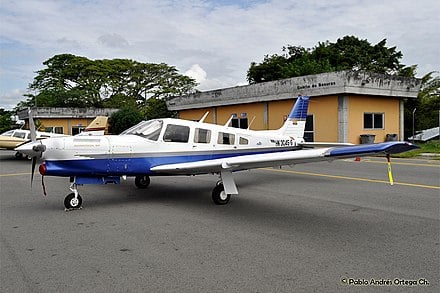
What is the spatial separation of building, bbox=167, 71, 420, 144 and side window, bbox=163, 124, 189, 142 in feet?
43.4

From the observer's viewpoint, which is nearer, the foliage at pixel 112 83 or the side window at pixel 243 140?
the side window at pixel 243 140

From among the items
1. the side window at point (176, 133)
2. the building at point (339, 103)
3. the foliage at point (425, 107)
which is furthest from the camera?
the foliage at point (425, 107)

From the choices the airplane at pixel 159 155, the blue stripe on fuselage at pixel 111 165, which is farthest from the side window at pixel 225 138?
the blue stripe on fuselage at pixel 111 165

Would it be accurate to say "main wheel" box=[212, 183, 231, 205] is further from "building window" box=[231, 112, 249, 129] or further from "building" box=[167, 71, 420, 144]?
"building window" box=[231, 112, 249, 129]

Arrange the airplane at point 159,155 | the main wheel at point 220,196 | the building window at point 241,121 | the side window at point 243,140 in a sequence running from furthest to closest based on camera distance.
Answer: the building window at point 241,121
the side window at point 243,140
the main wheel at point 220,196
the airplane at point 159,155

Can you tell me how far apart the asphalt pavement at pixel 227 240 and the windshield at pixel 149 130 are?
1487 mm

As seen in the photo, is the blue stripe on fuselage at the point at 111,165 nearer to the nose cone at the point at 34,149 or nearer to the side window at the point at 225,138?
the nose cone at the point at 34,149

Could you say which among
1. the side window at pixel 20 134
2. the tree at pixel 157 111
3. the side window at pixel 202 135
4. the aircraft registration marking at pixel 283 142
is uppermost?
the tree at pixel 157 111

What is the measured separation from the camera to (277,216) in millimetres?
7094

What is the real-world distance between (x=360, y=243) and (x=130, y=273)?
3.12 m

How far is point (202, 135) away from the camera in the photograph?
914 cm

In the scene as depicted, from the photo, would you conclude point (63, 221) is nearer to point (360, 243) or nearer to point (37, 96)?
point (360, 243)

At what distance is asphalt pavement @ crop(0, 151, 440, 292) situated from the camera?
13.7 ft

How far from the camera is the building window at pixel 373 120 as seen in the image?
80.0 feet
